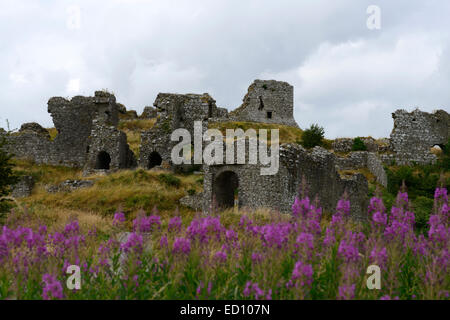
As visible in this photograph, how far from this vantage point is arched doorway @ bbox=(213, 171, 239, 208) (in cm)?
1994

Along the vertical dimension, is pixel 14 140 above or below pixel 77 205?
above

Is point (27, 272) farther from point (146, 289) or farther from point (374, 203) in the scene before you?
point (374, 203)

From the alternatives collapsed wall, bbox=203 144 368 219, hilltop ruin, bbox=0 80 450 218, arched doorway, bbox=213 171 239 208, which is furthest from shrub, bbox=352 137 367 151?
arched doorway, bbox=213 171 239 208

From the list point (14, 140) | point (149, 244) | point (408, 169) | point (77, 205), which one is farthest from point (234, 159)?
point (14, 140)

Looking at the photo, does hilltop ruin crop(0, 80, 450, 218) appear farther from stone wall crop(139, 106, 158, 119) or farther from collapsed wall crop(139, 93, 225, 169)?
stone wall crop(139, 106, 158, 119)

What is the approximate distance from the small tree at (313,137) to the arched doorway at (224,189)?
14.7m

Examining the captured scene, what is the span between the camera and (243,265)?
211 inches

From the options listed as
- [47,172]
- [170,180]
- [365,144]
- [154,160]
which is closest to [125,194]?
[170,180]

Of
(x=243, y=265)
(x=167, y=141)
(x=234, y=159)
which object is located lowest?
(x=243, y=265)

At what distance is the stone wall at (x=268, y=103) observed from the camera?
4619cm

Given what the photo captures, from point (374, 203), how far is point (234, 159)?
12871 millimetres

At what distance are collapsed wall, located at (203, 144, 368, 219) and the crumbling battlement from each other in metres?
16.6

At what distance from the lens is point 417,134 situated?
36875 mm
